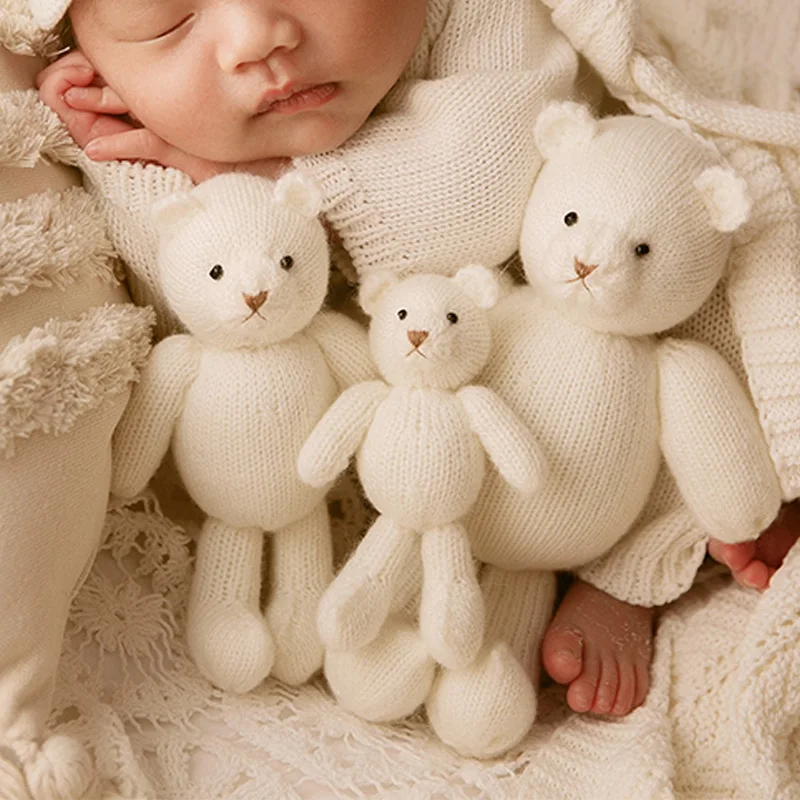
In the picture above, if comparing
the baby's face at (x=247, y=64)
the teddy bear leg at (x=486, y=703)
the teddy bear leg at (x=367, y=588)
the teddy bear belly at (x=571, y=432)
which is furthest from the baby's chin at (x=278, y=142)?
the teddy bear leg at (x=486, y=703)

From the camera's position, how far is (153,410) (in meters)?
0.99

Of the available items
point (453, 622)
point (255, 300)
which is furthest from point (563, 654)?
point (255, 300)

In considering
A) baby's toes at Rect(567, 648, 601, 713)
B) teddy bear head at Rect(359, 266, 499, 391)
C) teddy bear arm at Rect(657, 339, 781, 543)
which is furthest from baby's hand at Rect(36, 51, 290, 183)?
baby's toes at Rect(567, 648, 601, 713)

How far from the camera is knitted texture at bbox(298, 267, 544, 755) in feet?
3.05

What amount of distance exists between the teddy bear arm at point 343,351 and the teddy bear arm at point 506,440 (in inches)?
4.7

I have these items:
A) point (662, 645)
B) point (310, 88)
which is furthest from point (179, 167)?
point (662, 645)

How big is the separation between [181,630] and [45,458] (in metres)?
0.23

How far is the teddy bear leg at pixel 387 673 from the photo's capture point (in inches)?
37.8

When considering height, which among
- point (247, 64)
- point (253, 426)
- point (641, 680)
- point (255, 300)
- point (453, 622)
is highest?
point (247, 64)

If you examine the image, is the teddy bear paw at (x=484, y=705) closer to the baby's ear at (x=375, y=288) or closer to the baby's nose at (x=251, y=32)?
the baby's ear at (x=375, y=288)

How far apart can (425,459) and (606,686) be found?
0.92 feet

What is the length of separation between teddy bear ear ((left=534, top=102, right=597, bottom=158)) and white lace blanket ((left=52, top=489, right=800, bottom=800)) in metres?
0.42

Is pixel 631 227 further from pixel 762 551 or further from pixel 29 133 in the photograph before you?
pixel 29 133

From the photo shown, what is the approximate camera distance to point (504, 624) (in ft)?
3.48
